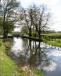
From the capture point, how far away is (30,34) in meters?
87.6

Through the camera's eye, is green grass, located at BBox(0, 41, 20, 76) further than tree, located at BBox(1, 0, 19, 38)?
No

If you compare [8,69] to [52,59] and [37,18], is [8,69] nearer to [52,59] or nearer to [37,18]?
[52,59]

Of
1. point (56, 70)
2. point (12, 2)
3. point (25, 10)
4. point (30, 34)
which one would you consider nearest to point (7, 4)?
point (12, 2)

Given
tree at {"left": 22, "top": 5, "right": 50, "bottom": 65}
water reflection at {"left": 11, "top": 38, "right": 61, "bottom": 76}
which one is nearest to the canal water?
water reflection at {"left": 11, "top": 38, "right": 61, "bottom": 76}

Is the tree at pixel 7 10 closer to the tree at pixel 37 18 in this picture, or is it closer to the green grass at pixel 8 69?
the tree at pixel 37 18

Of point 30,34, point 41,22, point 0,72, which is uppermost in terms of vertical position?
point 0,72

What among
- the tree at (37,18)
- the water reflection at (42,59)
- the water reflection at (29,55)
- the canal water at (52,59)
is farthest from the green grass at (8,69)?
the tree at (37,18)

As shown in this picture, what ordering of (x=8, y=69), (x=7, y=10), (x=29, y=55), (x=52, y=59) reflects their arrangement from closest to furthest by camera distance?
(x=8, y=69), (x=52, y=59), (x=29, y=55), (x=7, y=10)

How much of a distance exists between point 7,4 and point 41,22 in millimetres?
11684

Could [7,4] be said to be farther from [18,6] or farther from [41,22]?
[41,22]

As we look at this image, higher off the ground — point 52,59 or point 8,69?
point 8,69

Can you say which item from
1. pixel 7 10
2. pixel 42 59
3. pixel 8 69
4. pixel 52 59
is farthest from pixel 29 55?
pixel 7 10

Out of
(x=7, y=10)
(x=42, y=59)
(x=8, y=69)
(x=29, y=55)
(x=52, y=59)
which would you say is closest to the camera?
(x=8, y=69)

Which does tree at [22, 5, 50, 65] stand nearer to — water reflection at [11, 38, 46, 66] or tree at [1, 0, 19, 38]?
tree at [1, 0, 19, 38]
